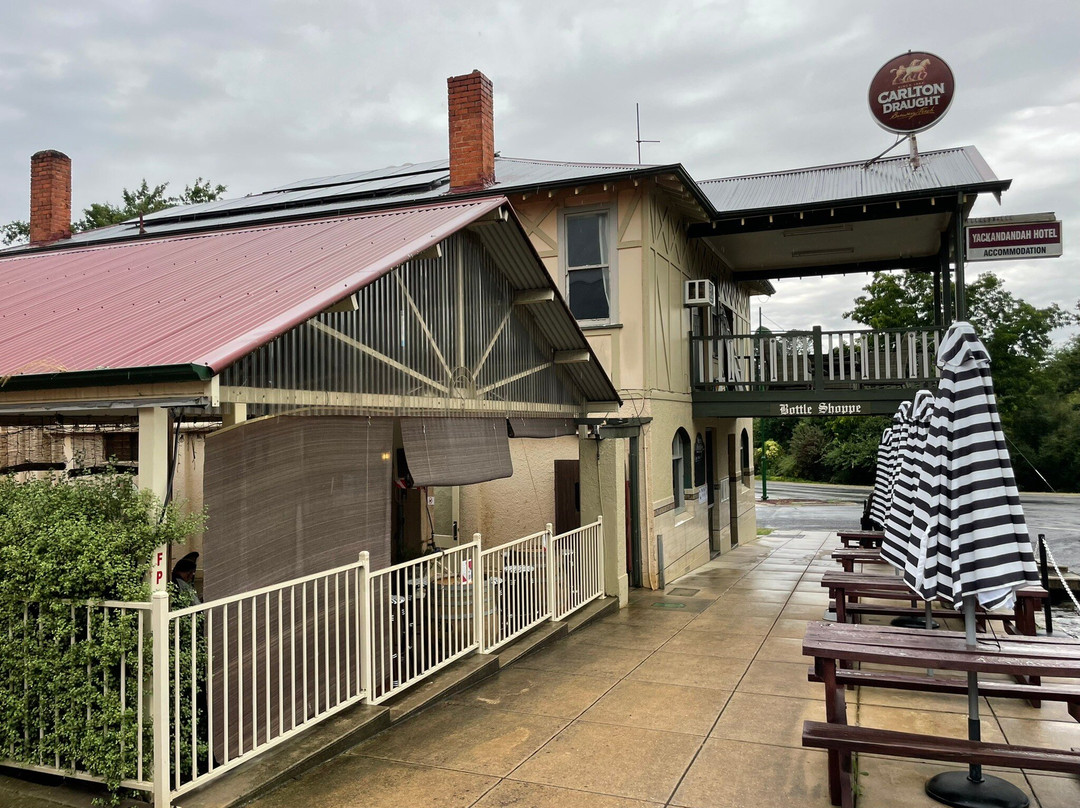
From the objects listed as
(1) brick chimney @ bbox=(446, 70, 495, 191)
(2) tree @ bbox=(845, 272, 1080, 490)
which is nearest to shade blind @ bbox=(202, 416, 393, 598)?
(1) brick chimney @ bbox=(446, 70, 495, 191)

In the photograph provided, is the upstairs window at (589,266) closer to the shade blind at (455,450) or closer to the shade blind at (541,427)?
the shade blind at (541,427)

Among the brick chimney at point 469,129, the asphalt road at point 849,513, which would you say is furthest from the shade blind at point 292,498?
the asphalt road at point 849,513

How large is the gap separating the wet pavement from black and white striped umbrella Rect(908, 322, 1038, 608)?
1.41 metres

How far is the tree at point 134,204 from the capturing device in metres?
30.7

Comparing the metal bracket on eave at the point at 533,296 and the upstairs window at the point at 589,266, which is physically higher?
the upstairs window at the point at 589,266

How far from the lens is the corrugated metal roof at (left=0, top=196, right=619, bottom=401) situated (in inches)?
176

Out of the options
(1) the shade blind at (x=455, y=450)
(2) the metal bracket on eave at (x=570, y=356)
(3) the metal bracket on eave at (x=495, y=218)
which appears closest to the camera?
(1) the shade blind at (x=455, y=450)

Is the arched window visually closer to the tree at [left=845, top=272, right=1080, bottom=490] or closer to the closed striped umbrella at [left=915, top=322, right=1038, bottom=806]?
the closed striped umbrella at [left=915, top=322, right=1038, bottom=806]

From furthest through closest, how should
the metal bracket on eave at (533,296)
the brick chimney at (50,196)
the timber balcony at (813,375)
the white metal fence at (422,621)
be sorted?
the brick chimney at (50,196), the timber balcony at (813,375), the metal bracket on eave at (533,296), the white metal fence at (422,621)

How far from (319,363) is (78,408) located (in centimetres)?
150

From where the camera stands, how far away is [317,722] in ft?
17.1

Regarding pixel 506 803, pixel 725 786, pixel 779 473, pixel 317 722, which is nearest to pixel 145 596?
pixel 317 722

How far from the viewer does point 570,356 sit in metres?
9.43

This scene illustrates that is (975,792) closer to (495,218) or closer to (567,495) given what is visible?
(495,218)
